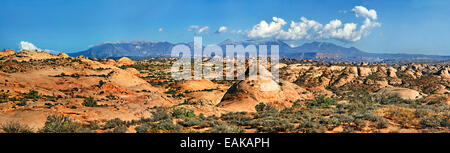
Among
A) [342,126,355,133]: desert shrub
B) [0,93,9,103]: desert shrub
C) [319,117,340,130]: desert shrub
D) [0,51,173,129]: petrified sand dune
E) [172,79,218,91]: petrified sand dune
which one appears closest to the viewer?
[342,126,355,133]: desert shrub

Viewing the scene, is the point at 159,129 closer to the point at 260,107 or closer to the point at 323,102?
the point at 260,107

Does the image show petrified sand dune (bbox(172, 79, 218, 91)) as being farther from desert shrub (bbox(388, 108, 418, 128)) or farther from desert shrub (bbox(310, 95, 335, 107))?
desert shrub (bbox(388, 108, 418, 128))

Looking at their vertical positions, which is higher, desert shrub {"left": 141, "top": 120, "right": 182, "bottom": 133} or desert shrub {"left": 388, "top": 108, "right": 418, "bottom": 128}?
desert shrub {"left": 388, "top": 108, "right": 418, "bottom": 128}

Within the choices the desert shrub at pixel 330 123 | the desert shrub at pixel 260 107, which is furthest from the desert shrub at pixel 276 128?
the desert shrub at pixel 260 107

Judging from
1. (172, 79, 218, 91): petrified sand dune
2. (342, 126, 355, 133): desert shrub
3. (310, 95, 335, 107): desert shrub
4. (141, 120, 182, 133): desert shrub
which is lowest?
(310, 95, 335, 107): desert shrub

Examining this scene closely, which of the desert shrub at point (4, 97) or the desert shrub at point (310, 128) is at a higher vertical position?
the desert shrub at point (4, 97)

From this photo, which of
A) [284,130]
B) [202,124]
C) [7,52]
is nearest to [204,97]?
[202,124]

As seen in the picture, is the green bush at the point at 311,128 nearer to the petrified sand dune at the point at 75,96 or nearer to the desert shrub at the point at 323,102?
the petrified sand dune at the point at 75,96

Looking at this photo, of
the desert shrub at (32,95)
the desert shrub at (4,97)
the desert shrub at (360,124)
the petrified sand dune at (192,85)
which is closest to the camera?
the desert shrub at (360,124)

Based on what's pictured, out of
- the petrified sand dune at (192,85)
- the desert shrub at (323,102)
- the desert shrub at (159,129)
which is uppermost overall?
the desert shrub at (159,129)

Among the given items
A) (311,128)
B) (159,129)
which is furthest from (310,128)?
(159,129)

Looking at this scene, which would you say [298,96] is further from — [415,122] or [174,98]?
[415,122]

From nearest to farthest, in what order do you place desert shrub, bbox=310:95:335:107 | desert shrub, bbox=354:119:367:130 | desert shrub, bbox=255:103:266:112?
desert shrub, bbox=354:119:367:130, desert shrub, bbox=255:103:266:112, desert shrub, bbox=310:95:335:107

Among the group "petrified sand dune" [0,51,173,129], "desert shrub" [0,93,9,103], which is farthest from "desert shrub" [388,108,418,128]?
"desert shrub" [0,93,9,103]
